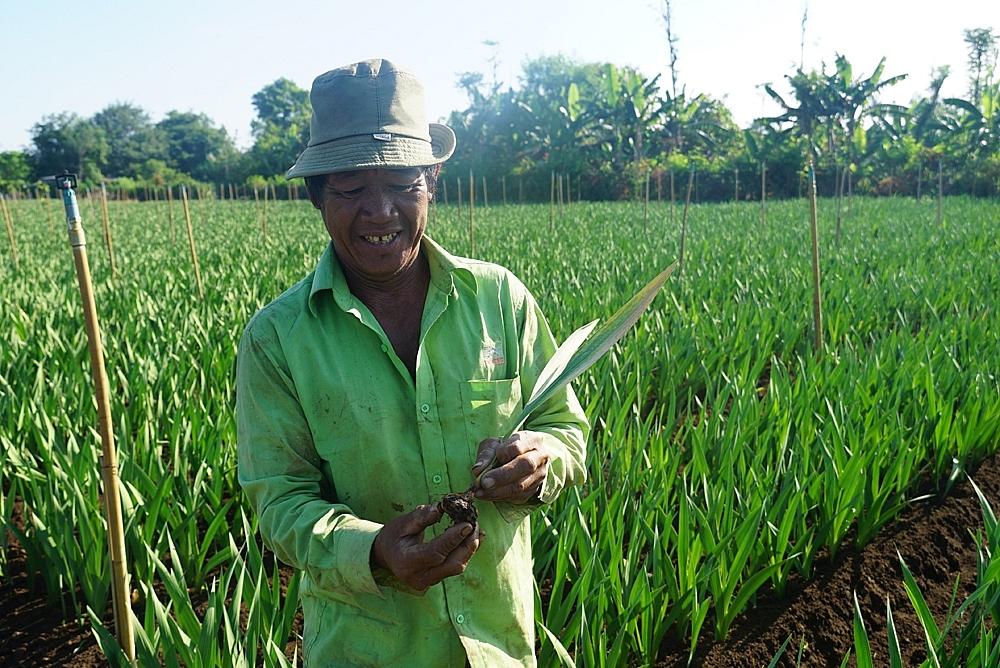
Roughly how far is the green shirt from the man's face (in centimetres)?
5

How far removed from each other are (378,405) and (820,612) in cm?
143

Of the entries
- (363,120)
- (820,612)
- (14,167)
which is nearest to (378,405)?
(363,120)

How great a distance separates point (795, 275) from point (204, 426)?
4435 mm

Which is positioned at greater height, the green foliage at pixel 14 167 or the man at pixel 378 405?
the green foliage at pixel 14 167

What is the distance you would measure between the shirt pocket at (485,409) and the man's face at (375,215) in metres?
0.21

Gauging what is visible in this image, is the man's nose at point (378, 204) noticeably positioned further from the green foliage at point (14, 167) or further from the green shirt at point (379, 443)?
the green foliage at point (14, 167)

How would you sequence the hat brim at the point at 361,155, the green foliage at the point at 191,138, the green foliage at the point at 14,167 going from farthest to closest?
the green foliage at the point at 191,138
the green foliage at the point at 14,167
the hat brim at the point at 361,155

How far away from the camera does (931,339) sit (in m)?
3.38

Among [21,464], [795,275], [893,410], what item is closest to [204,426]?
[21,464]

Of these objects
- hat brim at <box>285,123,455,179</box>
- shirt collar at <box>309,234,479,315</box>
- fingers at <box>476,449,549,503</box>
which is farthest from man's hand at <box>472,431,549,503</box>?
hat brim at <box>285,123,455,179</box>

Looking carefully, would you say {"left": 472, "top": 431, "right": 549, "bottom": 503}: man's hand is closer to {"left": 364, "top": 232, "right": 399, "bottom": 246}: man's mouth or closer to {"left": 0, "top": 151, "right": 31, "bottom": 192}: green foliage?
{"left": 364, "top": 232, "right": 399, "bottom": 246}: man's mouth

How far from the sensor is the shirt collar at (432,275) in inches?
42.1

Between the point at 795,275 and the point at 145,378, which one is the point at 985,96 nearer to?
the point at 795,275

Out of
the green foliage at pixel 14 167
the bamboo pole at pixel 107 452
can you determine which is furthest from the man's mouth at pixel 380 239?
the green foliage at pixel 14 167
